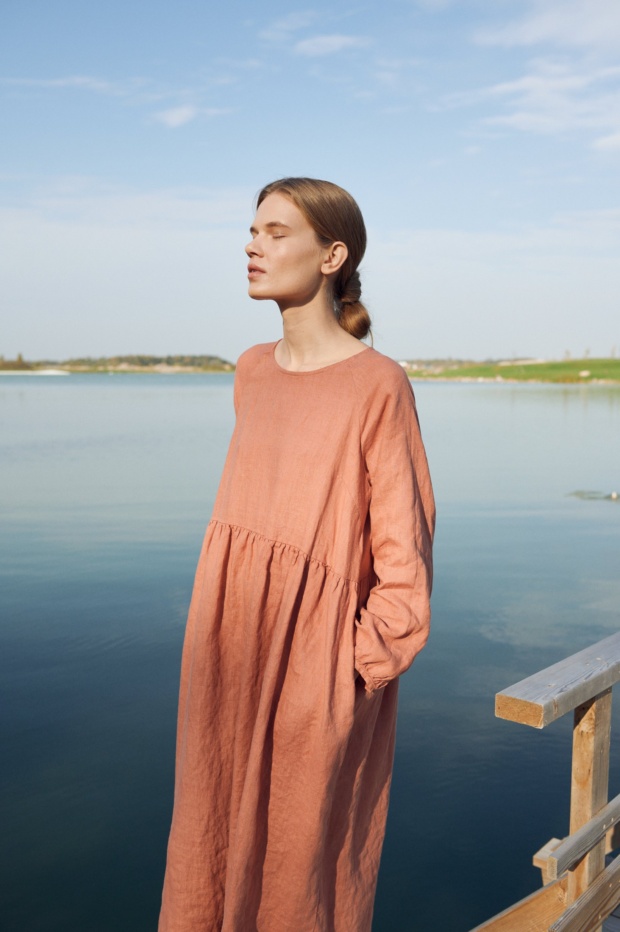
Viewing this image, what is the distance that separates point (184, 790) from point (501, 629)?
3695 millimetres

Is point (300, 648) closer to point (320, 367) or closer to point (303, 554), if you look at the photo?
point (303, 554)

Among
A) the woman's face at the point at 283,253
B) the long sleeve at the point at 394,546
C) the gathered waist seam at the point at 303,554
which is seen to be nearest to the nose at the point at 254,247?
the woman's face at the point at 283,253

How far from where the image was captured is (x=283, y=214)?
5.18 feet

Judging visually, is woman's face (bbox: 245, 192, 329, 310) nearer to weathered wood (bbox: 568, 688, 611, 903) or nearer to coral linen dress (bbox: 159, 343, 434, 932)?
coral linen dress (bbox: 159, 343, 434, 932)

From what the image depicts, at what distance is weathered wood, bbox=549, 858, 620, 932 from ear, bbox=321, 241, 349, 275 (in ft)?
5.10

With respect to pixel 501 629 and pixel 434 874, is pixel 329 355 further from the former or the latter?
pixel 501 629

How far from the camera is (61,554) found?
21.6ft

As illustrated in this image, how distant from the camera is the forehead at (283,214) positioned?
1580mm

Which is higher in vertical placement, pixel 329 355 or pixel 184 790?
pixel 329 355

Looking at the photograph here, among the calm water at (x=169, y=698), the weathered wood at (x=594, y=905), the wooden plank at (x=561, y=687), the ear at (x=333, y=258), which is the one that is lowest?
the calm water at (x=169, y=698)

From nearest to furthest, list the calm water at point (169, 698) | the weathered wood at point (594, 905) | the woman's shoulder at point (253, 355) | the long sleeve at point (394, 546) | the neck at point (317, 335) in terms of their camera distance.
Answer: the long sleeve at point (394, 546) < the neck at point (317, 335) < the woman's shoulder at point (253, 355) < the weathered wood at point (594, 905) < the calm water at point (169, 698)

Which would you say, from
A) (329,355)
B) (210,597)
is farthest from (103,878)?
(329,355)

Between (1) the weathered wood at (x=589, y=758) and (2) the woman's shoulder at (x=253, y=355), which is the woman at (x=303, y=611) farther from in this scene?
(1) the weathered wood at (x=589, y=758)

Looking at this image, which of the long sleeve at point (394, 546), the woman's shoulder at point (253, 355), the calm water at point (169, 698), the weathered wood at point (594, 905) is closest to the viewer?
the long sleeve at point (394, 546)
